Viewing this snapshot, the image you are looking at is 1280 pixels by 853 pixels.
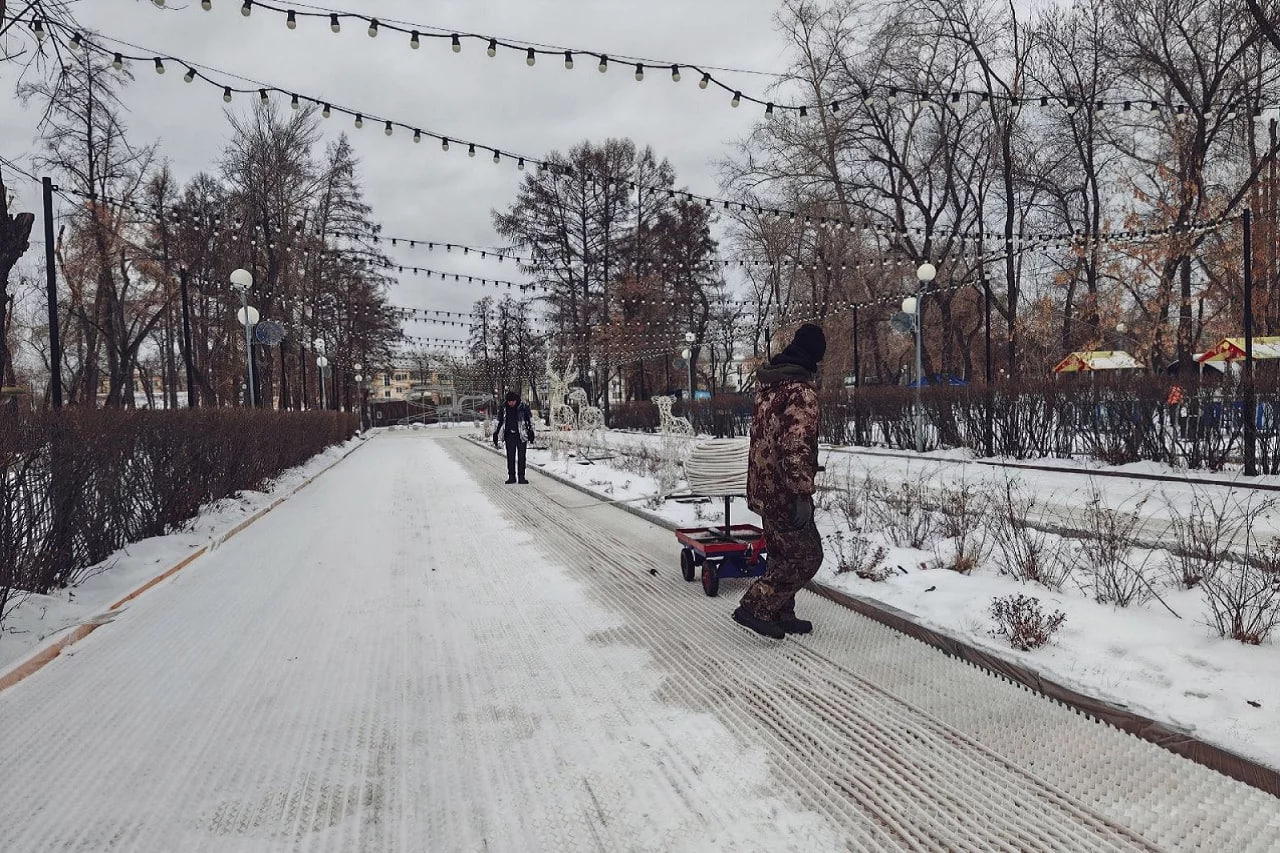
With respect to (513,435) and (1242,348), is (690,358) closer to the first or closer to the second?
(1242,348)

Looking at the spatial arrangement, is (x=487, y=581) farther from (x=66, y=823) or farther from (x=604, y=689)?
(x=66, y=823)

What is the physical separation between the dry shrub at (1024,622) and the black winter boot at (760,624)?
119 cm

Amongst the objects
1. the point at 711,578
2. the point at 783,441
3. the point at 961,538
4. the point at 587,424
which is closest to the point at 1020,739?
the point at 783,441

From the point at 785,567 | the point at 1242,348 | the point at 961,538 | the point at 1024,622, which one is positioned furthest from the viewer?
the point at 1242,348

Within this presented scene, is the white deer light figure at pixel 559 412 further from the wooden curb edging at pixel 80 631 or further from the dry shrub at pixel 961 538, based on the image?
the dry shrub at pixel 961 538

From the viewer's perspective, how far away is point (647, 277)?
129 feet

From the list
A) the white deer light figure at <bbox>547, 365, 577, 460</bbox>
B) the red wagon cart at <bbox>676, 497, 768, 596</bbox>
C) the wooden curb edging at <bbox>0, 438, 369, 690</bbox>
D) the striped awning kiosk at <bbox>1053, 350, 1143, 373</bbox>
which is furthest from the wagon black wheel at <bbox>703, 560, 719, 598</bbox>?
the striped awning kiosk at <bbox>1053, 350, 1143, 373</bbox>

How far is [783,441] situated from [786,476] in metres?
0.21

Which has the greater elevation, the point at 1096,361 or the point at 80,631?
the point at 1096,361

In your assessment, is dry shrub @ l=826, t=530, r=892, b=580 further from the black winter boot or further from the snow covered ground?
the black winter boot

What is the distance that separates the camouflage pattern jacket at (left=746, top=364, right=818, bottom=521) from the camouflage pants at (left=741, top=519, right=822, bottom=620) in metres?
0.13

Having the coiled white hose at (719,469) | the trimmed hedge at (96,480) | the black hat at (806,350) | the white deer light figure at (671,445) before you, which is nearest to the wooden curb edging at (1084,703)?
the coiled white hose at (719,469)

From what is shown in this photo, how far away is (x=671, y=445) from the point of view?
1335cm

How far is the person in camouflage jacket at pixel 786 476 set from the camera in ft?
14.0
